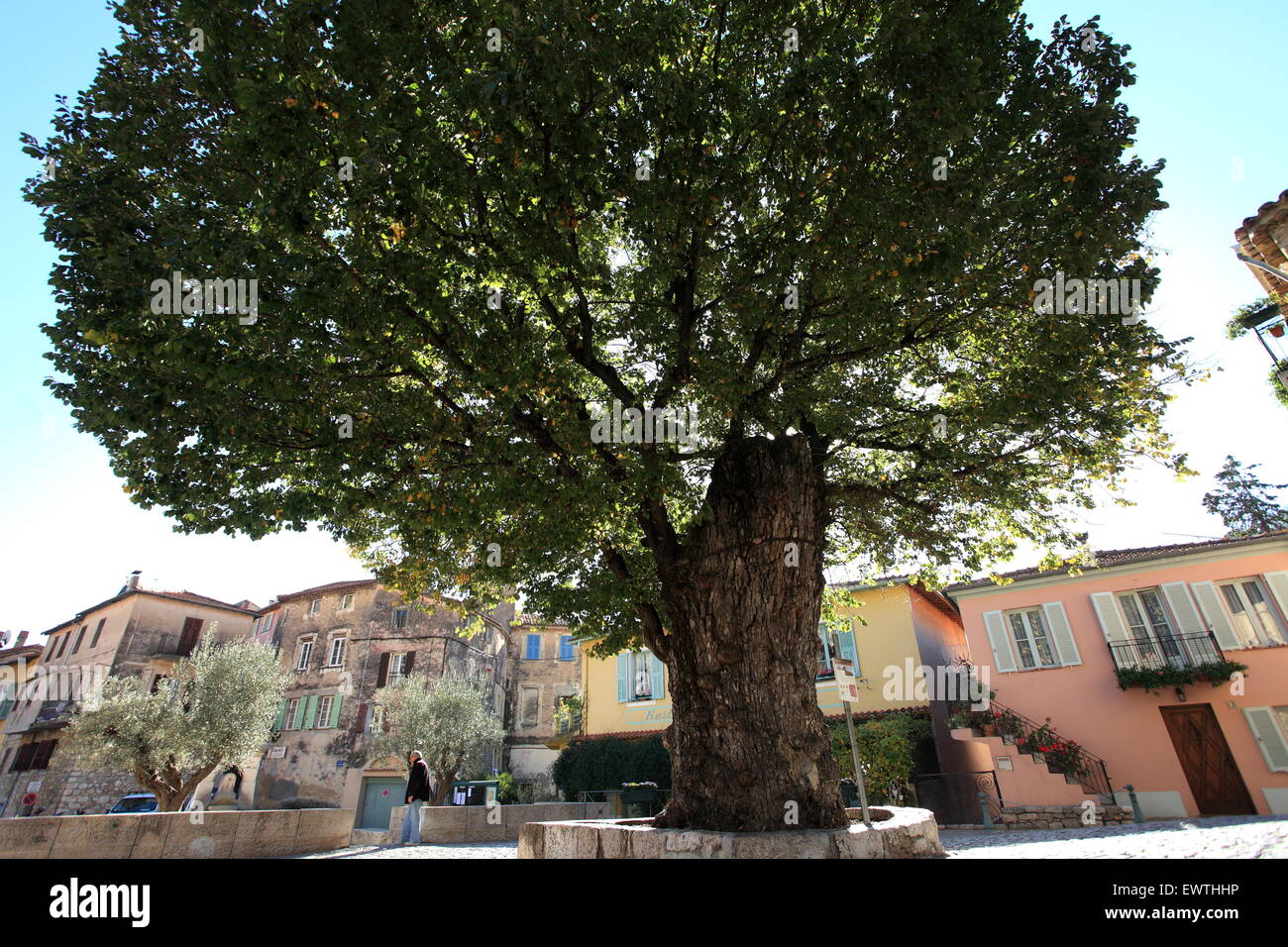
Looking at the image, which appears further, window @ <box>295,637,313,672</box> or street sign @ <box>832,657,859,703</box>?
window @ <box>295,637,313,672</box>

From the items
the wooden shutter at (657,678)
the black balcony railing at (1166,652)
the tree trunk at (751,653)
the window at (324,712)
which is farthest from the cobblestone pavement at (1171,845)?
the window at (324,712)

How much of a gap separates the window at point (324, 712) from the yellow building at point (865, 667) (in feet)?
52.2

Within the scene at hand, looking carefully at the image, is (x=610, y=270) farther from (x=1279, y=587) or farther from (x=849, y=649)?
(x=1279, y=587)

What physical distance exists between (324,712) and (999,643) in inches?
1258

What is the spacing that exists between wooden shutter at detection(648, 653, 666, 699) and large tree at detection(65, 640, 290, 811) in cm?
1458

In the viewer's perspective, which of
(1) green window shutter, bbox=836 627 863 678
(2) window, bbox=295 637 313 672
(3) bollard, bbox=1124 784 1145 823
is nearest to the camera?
(3) bollard, bbox=1124 784 1145 823

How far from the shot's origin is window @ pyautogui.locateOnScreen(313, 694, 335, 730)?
106ft

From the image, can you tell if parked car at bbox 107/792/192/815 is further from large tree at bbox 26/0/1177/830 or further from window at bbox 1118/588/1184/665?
window at bbox 1118/588/1184/665

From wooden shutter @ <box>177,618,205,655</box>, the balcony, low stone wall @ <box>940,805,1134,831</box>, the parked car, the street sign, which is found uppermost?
wooden shutter @ <box>177,618,205,655</box>

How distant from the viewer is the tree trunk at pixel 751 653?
7.56 m

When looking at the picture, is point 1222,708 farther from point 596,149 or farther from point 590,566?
point 596,149

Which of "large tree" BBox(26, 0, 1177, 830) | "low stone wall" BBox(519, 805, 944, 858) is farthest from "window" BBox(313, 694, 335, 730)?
"low stone wall" BBox(519, 805, 944, 858)

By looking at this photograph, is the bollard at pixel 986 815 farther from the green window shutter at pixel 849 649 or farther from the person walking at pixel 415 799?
the person walking at pixel 415 799
